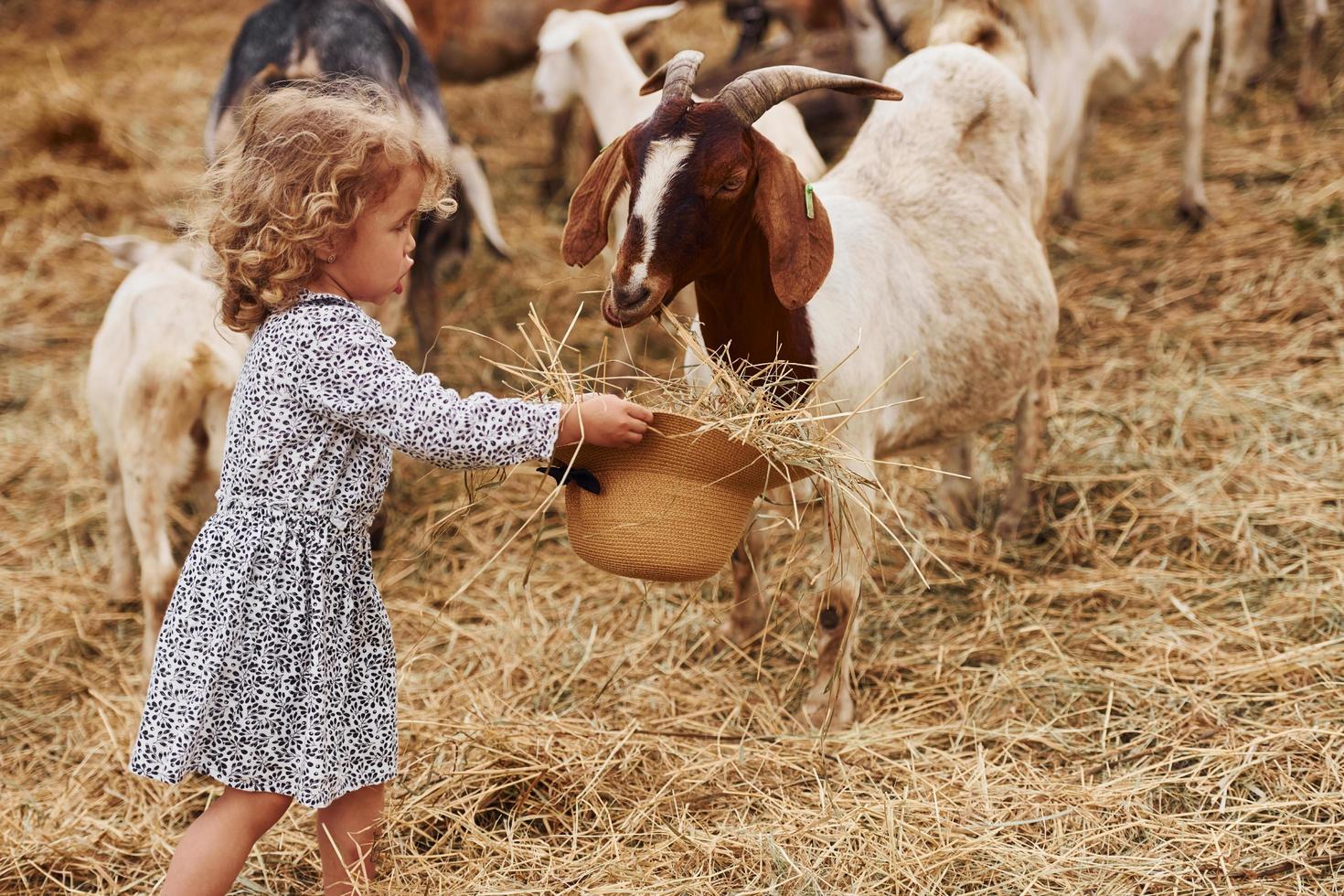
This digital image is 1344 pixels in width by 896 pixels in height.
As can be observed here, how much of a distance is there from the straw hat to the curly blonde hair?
0.62 metres

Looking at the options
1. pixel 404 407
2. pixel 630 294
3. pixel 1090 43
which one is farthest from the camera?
pixel 1090 43

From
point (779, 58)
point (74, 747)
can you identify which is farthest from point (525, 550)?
point (779, 58)

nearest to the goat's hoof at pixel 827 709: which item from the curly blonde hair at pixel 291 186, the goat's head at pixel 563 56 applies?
the curly blonde hair at pixel 291 186

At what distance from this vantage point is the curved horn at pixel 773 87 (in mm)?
2947

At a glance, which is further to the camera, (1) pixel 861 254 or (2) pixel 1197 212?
(2) pixel 1197 212

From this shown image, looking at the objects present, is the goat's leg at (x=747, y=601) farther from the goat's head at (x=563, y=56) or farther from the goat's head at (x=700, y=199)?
the goat's head at (x=563, y=56)

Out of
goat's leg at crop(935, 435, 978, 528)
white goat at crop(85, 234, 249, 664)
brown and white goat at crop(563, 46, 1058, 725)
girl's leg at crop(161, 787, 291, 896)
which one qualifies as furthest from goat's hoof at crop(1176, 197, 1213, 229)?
girl's leg at crop(161, 787, 291, 896)

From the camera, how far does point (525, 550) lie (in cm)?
477

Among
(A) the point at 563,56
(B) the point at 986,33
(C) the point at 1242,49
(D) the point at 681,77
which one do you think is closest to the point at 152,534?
(D) the point at 681,77

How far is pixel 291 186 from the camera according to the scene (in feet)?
7.74

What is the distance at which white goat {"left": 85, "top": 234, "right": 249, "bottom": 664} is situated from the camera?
380cm

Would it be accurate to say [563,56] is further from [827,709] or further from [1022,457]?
[827,709]

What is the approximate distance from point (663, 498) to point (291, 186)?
3.02ft

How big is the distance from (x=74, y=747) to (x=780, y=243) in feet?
8.08
